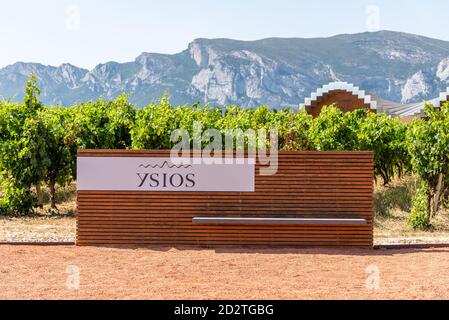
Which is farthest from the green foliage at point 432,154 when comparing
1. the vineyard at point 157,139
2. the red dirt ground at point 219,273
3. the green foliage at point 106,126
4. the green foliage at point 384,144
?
Result: the green foliage at point 106,126

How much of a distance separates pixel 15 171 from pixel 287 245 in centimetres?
942

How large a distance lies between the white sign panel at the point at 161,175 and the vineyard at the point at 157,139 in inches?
210

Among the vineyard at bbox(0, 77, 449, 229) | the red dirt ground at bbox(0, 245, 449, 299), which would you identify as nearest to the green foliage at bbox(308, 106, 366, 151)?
the vineyard at bbox(0, 77, 449, 229)

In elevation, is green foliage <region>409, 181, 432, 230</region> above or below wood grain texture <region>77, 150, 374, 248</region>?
below

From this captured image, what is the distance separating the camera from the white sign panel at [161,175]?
12.7 m

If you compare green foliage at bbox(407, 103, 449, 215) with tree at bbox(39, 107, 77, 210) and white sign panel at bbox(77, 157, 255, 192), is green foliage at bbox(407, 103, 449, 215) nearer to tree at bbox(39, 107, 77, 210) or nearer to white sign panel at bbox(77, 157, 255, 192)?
white sign panel at bbox(77, 157, 255, 192)

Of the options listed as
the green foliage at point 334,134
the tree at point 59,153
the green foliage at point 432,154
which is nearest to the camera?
the green foliage at point 432,154

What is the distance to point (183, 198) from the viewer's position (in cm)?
1265

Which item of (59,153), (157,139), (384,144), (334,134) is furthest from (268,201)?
(384,144)

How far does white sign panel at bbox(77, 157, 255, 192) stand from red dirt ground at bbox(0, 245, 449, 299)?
1.28m

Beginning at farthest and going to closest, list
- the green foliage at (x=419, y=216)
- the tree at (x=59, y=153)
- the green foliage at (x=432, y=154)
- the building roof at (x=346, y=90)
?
the building roof at (x=346, y=90) < the tree at (x=59, y=153) < the green foliage at (x=432, y=154) < the green foliage at (x=419, y=216)

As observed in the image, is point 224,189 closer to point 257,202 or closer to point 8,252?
point 257,202

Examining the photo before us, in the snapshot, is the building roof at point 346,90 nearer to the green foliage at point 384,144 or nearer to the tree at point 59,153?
the green foliage at point 384,144

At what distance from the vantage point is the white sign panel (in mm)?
12656
